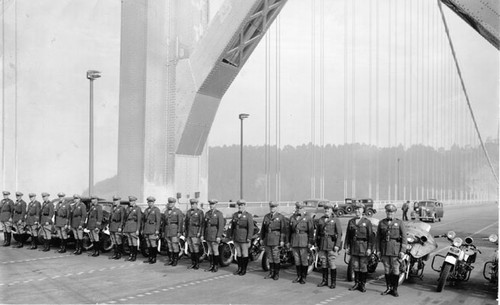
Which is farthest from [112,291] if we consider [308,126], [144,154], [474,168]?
[474,168]

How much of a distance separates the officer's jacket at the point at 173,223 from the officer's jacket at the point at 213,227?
0.80m

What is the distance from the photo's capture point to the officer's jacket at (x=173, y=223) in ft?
38.1

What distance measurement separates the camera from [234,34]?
17312mm

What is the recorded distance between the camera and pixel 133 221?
12.3 meters

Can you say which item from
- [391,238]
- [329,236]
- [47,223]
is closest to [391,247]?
[391,238]

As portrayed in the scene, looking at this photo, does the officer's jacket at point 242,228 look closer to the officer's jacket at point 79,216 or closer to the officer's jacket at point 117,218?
the officer's jacket at point 117,218

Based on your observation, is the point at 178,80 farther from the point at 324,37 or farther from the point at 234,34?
the point at 324,37

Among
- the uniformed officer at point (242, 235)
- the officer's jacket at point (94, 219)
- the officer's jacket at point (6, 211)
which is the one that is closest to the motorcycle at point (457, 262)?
the uniformed officer at point (242, 235)

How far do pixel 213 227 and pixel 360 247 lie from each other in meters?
3.29

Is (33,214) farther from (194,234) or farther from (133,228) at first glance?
(194,234)

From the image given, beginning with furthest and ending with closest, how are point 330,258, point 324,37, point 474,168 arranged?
point 474,168, point 324,37, point 330,258

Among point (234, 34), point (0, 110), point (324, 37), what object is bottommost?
point (0, 110)

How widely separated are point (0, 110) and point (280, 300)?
70.6ft

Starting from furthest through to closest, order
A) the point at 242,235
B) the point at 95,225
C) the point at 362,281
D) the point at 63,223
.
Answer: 1. the point at 63,223
2. the point at 95,225
3. the point at 242,235
4. the point at 362,281
